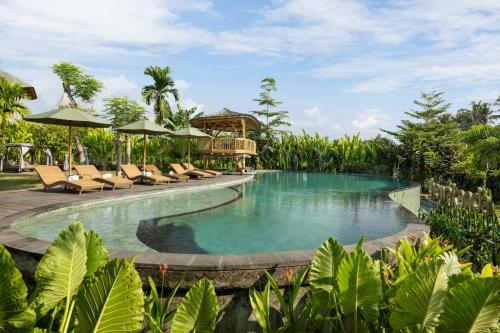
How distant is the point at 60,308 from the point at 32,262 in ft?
5.32

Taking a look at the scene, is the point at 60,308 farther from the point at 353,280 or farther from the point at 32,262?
the point at 353,280

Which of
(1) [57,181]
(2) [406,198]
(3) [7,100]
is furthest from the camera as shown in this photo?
(3) [7,100]

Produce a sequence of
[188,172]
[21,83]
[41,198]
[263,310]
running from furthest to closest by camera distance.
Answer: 1. [21,83]
2. [188,172]
3. [41,198]
4. [263,310]

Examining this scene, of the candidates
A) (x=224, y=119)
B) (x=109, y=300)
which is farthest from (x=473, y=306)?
(x=224, y=119)

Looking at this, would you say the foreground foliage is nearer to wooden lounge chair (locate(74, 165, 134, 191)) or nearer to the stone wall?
wooden lounge chair (locate(74, 165, 134, 191))

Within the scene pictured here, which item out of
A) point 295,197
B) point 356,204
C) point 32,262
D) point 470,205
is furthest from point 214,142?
point 32,262

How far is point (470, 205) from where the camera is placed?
622 cm

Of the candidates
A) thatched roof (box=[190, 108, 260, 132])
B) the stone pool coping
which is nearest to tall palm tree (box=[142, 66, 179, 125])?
thatched roof (box=[190, 108, 260, 132])

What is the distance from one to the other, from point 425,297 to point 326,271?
2.10 feet

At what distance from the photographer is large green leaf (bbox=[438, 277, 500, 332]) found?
1.70 meters

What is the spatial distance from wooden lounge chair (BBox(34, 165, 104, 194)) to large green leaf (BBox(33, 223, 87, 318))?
8.00 metres

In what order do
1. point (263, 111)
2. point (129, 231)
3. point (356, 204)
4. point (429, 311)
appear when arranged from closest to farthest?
point (429, 311)
point (129, 231)
point (356, 204)
point (263, 111)

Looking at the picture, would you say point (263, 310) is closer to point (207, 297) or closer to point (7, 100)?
point (207, 297)

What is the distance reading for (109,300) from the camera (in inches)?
65.3
